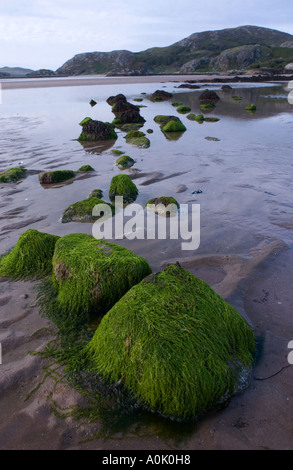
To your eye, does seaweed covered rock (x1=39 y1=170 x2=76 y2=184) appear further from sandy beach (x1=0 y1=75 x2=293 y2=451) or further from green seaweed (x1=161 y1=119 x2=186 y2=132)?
green seaweed (x1=161 y1=119 x2=186 y2=132)

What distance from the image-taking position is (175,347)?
2.77 m

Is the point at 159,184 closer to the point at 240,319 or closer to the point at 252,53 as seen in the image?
the point at 240,319

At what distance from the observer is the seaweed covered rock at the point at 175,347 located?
2.67 metres

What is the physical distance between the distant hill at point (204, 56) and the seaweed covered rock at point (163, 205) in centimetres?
7894

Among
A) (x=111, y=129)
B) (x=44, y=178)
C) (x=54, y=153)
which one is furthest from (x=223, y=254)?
(x=111, y=129)

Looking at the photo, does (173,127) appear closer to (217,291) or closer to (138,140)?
(138,140)

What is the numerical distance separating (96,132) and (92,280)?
11760 mm

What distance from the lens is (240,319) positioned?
3289 millimetres

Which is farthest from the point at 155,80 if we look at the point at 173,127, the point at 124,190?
the point at 124,190

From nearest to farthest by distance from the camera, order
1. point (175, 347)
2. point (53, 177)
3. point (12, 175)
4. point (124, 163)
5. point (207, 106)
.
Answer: point (175, 347) → point (53, 177) → point (12, 175) → point (124, 163) → point (207, 106)

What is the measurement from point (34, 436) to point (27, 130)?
15.9 metres

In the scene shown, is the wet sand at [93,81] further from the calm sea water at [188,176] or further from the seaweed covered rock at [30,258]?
A: the seaweed covered rock at [30,258]

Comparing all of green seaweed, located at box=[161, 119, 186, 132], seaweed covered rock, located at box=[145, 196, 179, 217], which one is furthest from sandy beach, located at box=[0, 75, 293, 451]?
green seaweed, located at box=[161, 119, 186, 132]

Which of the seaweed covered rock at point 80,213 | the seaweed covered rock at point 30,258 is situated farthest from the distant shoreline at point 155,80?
the seaweed covered rock at point 30,258
